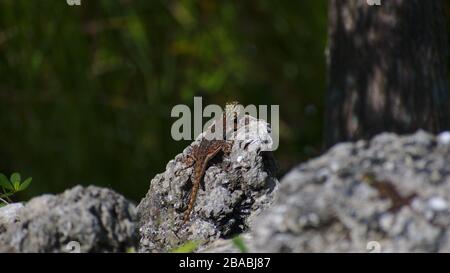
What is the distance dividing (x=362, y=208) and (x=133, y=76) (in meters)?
8.36

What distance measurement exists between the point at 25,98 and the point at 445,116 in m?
5.86

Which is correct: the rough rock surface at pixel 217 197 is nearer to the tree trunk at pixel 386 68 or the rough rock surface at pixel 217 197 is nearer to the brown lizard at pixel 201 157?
the brown lizard at pixel 201 157

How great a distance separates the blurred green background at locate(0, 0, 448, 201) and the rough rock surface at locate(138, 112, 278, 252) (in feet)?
18.9

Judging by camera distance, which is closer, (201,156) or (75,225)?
(75,225)

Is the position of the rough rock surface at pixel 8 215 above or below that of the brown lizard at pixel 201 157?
below

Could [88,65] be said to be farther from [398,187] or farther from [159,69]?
[398,187]

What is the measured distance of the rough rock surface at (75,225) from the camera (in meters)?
3.56

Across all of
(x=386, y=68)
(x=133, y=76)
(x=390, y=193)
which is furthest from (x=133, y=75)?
(x=390, y=193)

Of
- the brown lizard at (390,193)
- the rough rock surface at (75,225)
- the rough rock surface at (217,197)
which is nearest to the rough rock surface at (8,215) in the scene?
the rough rock surface at (75,225)

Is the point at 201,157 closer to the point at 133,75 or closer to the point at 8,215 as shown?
the point at 8,215

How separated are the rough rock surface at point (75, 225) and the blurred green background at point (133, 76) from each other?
6475 mm

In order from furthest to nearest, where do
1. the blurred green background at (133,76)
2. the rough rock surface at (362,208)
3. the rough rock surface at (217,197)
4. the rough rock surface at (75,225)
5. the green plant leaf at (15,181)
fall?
1. the blurred green background at (133,76)
2. the green plant leaf at (15,181)
3. the rough rock surface at (217,197)
4. the rough rock surface at (75,225)
5. the rough rock surface at (362,208)

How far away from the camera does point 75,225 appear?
357 cm

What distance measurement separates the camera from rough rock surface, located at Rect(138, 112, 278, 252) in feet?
13.9
